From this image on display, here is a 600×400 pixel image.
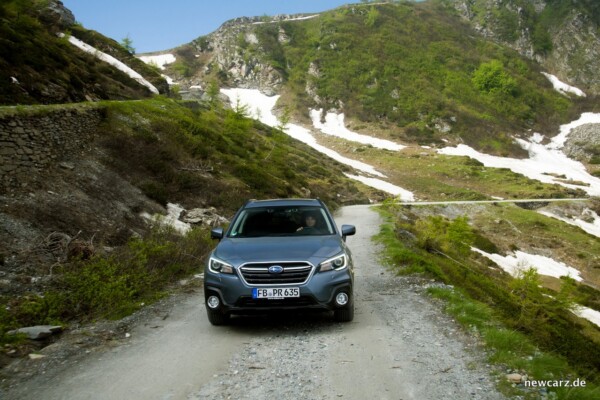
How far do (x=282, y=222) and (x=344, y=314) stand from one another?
1762mm

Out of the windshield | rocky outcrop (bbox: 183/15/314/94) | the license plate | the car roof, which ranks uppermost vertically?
rocky outcrop (bbox: 183/15/314/94)

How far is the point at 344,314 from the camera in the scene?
21.2ft

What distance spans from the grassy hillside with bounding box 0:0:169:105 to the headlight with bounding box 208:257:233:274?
13949 millimetres

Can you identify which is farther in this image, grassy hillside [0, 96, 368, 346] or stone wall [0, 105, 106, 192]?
stone wall [0, 105, 106, 192]

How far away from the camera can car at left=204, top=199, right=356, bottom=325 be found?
229 inches

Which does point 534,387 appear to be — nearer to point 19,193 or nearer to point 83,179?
point 19,193

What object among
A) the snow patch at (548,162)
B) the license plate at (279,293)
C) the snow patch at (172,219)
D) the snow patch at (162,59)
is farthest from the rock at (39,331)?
the snow patch at (162,59)

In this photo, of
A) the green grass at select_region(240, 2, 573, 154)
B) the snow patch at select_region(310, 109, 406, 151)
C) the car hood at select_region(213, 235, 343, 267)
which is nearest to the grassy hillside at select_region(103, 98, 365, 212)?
the car hood at select_region(213, 235, 343, 267)

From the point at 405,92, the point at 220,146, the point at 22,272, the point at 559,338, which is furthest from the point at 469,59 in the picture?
the point at 22,272

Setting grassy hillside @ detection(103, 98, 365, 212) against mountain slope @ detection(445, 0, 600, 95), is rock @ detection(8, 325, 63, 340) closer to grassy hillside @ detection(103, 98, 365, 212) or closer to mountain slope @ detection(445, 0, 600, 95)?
grassy hillside @ detection(103, 98, 365, 212)

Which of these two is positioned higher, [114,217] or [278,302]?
[278,302]

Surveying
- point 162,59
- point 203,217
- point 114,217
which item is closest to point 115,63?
point 203,217

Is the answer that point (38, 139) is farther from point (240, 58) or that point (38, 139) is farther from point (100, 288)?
point (240, 58)

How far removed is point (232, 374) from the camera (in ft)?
15.9
